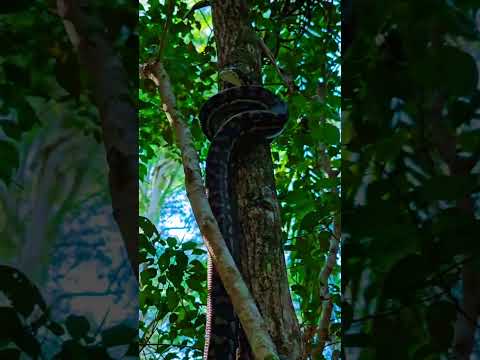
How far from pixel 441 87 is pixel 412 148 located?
0.09 m

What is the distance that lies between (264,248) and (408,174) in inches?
39.9

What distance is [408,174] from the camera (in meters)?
0.82

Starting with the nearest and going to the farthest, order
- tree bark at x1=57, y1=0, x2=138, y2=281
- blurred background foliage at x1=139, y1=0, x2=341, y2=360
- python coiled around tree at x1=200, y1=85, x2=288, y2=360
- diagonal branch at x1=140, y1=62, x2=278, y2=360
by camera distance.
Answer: tree bark at x1=57, y1=0, x2=138, y2=281, diagonal branch at x1=140, y1=62, x2=278, y2=360, python coiled around tree at x1=200, y1=85, x2=288, y2=360, blurred background foliage at x1=139, y1=0, x2=341, y2=360

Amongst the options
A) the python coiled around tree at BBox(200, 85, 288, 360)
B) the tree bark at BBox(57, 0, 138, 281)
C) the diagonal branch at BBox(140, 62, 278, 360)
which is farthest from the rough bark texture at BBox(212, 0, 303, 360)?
the tree bark at BBox(57, 0, 138, 281)

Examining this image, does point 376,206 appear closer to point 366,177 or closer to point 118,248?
point 366,177

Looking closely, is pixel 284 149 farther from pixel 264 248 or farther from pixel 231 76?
pixel 264 248

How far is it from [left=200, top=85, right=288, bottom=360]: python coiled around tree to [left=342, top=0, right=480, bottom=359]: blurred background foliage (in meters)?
0.90

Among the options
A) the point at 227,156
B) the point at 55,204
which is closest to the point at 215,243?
the point at 55,204

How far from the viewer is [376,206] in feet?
2.67

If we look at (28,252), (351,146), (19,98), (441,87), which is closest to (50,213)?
(28,252)

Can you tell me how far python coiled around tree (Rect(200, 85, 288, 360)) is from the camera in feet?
5.46

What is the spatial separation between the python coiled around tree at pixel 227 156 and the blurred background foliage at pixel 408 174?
2.95 ft

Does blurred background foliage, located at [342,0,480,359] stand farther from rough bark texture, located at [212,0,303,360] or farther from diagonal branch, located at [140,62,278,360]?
rough bark texture, located at [212,0,303,360]

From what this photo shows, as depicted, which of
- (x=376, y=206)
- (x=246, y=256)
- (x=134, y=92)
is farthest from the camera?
(x=246, y=256)
